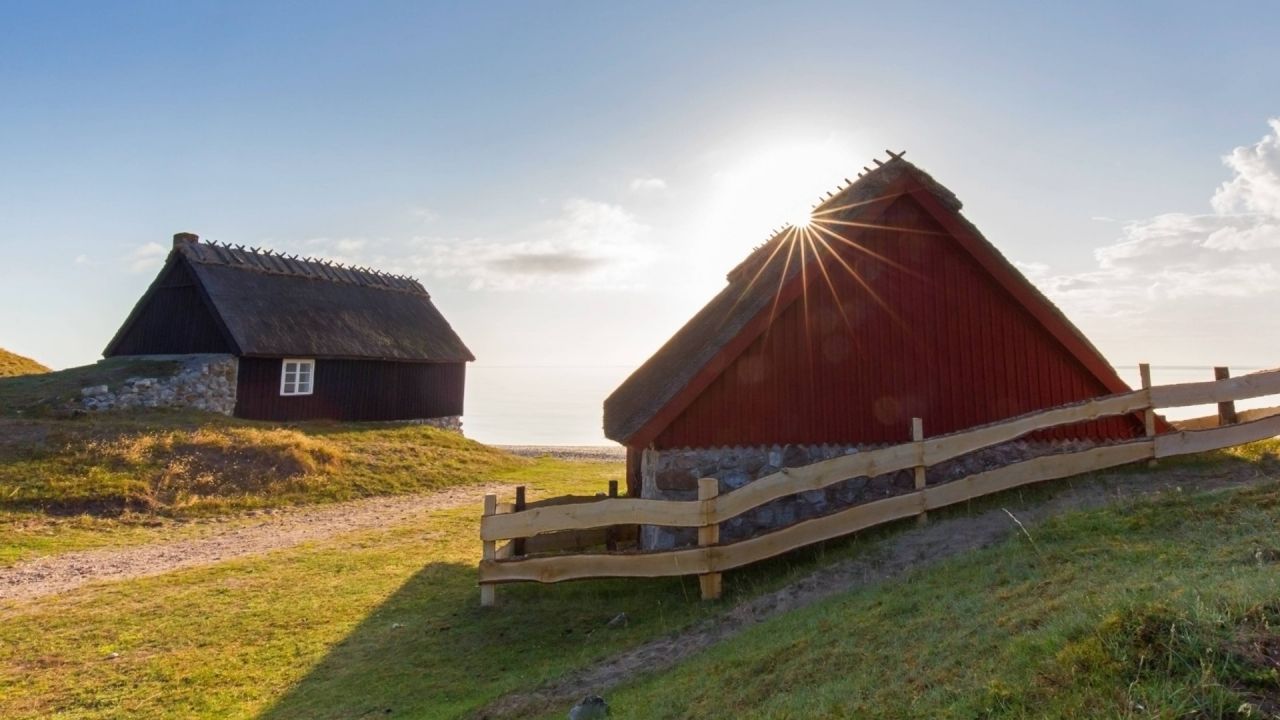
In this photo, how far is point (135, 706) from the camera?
23.1 ft

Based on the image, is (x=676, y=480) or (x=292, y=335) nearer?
(x=676, y=480)

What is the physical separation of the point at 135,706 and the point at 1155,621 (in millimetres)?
9518

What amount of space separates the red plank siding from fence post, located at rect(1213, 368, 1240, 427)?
1219mm

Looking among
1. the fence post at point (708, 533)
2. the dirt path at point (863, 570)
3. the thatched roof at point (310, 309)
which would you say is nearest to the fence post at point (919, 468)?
the dirt path at point (863, 570)

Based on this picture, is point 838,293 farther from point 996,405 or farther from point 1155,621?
point 1155,621

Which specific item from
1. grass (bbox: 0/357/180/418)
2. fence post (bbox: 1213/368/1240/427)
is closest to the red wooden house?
fence post (bbox: 1213/368/1240/427)

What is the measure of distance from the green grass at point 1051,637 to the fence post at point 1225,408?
12.9 feet

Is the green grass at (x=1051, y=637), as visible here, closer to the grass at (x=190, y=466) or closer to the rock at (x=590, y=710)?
the rock at (x=590, y=710)

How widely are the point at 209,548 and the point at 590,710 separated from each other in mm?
12576

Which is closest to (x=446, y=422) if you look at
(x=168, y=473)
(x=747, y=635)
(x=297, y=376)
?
(x=297, y=376)

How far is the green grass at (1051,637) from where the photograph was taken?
3.27 m

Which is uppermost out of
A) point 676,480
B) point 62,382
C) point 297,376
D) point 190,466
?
point 297,376

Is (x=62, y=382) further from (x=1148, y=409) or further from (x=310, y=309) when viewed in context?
(x=1148, y=409)

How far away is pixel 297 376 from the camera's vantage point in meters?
29.5
